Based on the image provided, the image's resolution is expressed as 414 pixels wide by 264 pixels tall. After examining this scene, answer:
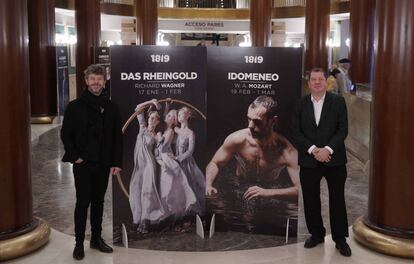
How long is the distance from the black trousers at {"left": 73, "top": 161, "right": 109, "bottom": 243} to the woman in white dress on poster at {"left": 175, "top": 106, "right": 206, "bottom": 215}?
2.30 feet

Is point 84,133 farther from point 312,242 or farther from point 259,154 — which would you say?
point 312,242

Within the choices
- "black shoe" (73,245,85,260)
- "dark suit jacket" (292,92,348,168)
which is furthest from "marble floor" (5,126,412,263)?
"dark suit jacket" (292,92,348,168)

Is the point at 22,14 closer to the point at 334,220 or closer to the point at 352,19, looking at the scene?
the point at 334,220

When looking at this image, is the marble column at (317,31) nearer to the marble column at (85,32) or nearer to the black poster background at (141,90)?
the marble column at (85,32)

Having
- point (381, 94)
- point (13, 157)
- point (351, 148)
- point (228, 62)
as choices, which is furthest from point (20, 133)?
point (351, 148)

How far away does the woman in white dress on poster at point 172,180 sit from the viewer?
177 inches

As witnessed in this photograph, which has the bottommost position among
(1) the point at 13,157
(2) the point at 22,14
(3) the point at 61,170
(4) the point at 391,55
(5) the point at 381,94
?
(3) the point at 61,170

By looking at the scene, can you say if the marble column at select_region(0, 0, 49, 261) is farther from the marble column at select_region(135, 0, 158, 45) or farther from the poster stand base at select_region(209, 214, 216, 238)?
the marble column at select_region(135, 0, 158, 45)

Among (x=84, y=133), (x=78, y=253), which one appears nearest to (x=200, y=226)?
(x=78, y=253)

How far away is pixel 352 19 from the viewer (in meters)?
16.1

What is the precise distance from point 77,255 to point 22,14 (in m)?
1.83

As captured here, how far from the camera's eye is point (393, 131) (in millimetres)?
4172

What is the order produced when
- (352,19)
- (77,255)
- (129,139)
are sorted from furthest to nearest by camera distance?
(352,19), (129,139), (77,255)

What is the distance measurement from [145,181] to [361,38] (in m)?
12.9
